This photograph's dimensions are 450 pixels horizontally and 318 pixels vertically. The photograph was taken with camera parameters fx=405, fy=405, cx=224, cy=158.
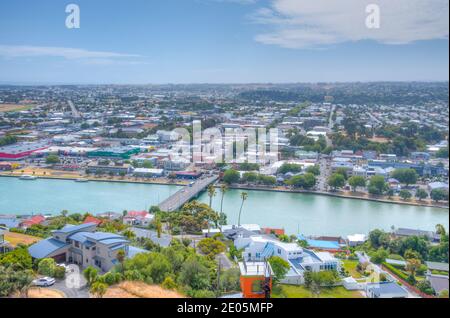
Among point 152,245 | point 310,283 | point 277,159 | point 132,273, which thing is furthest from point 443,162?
point 132,273

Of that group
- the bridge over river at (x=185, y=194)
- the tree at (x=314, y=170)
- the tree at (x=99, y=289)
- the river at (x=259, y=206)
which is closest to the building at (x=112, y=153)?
the river at (x=259, y=206)

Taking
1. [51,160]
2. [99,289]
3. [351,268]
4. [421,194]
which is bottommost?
[351,268]

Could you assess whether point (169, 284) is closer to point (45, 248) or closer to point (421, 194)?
point (45, 248)

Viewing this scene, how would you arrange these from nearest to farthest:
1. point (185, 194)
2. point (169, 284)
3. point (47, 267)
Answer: point (169, 284)
point (47, 267)
point (185, 194)

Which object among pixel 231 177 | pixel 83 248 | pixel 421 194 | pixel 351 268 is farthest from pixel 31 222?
pixel 421 194

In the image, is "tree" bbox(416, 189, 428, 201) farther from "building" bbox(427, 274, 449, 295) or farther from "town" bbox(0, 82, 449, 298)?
"building" bbox(427, 274, 449, 295)

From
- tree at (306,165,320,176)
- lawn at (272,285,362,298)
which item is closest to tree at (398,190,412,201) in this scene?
tree at (306,165,320,176)
